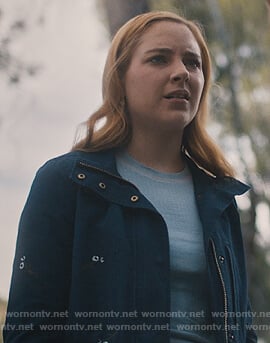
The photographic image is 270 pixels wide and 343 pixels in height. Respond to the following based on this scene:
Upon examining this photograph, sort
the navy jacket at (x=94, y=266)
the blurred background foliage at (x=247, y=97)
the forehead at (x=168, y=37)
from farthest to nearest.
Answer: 1. the blurred background foliage at (x=247, y=97)
2. the forehead at (x=168, y=37)
3. the navy jacket at (x=94, y=266)

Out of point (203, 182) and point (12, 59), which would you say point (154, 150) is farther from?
point (12, 59)

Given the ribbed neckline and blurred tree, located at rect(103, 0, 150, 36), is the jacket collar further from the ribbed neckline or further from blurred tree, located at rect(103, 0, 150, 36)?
blurred tree, located at rect(103, 0, 150, 36)

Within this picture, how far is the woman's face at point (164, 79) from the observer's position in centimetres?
123

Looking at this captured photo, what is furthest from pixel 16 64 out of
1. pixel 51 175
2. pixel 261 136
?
pixel 51 175

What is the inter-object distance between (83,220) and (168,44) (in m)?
0.38

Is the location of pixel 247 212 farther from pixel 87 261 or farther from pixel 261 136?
pixel 87 261

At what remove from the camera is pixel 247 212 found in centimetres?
360

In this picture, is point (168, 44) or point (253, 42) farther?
point (253, 42)

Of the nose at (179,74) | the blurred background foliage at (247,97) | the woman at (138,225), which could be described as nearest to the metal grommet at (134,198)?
the woman at (138,225)

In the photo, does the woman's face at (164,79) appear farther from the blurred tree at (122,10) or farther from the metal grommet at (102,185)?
the blurred tree at (122,10)

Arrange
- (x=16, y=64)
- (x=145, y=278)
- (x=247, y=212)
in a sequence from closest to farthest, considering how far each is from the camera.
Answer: (x=145, y=278)
(x=16, y=64)
(x=247, y=212)

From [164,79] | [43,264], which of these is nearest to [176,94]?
[164,79]

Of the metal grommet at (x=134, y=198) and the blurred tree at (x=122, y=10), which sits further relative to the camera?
the blurred tree at (x=122, y=10)

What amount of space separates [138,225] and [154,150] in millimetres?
188
